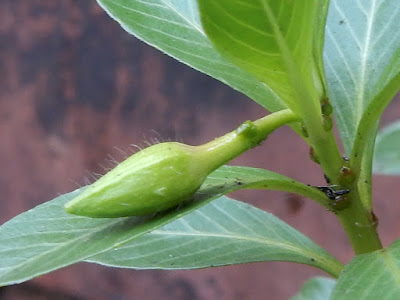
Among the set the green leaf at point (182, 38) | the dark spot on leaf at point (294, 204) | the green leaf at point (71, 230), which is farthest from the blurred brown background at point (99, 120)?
the green leaf at point (71, 230)

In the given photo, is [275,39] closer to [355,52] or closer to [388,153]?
[355,52]

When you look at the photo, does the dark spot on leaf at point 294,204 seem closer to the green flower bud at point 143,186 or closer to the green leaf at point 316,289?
the green leaf at point 316,289

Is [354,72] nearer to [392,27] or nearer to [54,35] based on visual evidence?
[392,27]

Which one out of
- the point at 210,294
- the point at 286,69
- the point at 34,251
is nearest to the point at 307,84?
the point at 286,69

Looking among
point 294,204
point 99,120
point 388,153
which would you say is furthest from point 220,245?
point 99,120

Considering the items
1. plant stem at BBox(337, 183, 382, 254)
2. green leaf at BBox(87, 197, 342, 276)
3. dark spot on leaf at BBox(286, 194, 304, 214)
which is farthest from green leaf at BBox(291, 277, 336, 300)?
dark spot on leaf at BBox(286, 194, 304, 214)

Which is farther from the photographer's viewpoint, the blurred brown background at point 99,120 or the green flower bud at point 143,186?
the blurred brown background at point 99,120

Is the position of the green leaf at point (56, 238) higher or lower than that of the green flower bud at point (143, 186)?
lower
